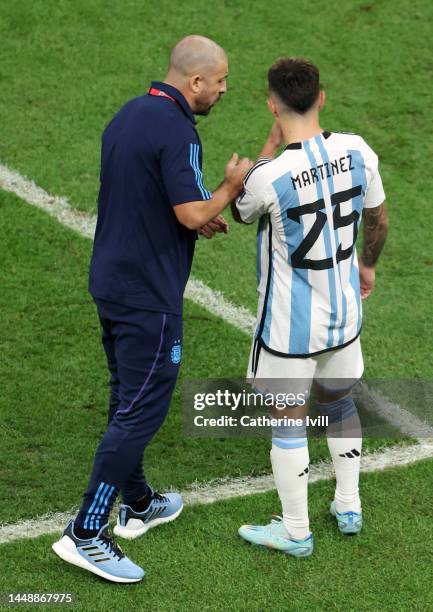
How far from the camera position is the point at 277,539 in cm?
501

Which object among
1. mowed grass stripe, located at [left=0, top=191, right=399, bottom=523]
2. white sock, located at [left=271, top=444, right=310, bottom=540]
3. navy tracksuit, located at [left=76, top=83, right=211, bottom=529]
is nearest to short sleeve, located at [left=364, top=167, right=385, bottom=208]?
navy tracksuit, located at [left=76, top=83, right=211, bottom=529]

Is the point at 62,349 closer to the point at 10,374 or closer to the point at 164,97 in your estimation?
the point at 10,374

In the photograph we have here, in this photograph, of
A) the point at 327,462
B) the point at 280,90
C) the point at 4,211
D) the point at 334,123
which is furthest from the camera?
the point at 334,123

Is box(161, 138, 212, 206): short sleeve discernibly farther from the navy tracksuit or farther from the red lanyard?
the red lanyard

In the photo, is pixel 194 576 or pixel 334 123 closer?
pixel 194 576

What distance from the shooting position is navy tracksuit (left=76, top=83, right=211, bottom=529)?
14.8 feet

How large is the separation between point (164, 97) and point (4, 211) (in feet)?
11.0

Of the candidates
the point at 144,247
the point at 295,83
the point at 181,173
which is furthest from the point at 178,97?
the point at 144,247

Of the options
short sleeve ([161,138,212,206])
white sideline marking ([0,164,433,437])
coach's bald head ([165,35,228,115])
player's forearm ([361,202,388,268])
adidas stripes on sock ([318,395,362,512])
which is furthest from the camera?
white sideline marking ([0,164,433,437])

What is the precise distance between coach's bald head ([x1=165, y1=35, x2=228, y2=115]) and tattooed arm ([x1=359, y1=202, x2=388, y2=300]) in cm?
81

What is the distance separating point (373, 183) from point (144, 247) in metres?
0.93

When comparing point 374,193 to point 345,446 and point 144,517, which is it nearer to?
point 345,446

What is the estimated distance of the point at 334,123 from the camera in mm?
8656

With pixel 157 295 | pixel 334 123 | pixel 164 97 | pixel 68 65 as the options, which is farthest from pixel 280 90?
pixel 68 65
